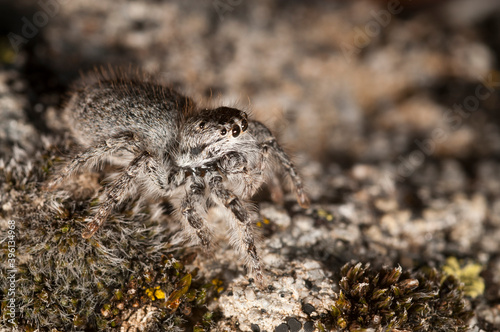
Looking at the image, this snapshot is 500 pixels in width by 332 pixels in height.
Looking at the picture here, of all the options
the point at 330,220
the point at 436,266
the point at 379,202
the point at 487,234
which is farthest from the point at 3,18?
the point at 487,234

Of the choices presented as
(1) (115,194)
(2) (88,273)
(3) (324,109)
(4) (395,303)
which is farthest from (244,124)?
(3) (324,109)

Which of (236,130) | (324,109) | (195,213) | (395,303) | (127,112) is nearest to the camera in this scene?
(395,303)

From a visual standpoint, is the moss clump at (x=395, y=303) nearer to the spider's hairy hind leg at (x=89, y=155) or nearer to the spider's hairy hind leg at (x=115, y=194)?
the spider's hairy hind leg at (x=115, y=194)

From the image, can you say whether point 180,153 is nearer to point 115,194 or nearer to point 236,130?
point 236,130

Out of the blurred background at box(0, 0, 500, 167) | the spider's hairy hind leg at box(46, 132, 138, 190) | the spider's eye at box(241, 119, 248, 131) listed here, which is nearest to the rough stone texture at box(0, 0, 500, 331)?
the blurred background at box(0, 0, 500, 167)

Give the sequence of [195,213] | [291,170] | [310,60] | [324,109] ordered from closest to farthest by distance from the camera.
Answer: [195,213], [291,170], [324,109], [310,60]
